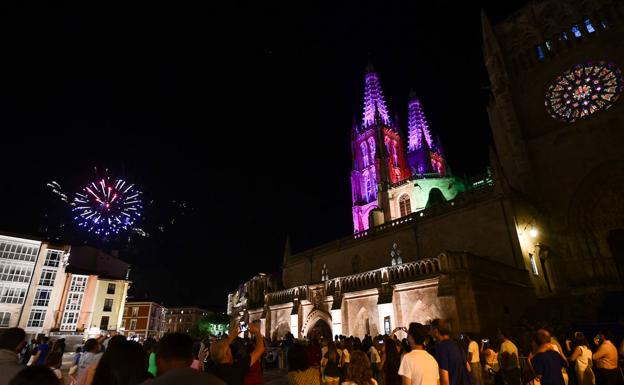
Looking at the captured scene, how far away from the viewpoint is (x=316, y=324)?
22.3 m

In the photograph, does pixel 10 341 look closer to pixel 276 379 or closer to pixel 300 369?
pixel 300 369

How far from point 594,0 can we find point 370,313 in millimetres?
28417

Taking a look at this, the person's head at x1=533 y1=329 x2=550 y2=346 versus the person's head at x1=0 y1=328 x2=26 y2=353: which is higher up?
the person's head at x1=0 y1=328 x2=26 y2=353

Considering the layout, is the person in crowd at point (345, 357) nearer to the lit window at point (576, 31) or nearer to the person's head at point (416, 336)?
the person's head at point (416, 336)

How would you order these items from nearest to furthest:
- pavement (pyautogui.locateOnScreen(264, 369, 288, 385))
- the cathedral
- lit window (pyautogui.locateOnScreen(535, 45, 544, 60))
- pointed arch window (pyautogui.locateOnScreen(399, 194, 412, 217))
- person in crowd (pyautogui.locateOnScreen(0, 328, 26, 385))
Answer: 1. person in crowd (pyautogui.locateOnScreen(0, 328, 26, 385))
2. pavement (pyautogui.locateOnScreen(264, 369, 288, 385))
3. the cathedral
4. lit window (pyautogui.locateOnScreen(535, 45, 544, 60))
5. pointed arch window (pyautogui.locateOnScreen(399, 194, 412, 217))

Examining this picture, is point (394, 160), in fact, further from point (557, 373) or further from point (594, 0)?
point (557, 373)

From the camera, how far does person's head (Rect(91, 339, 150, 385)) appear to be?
3.61 metres

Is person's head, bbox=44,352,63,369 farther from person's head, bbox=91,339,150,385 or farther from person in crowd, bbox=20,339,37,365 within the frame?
person in crowd, bbox=20,339,37,365

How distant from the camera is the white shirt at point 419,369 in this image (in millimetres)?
4605

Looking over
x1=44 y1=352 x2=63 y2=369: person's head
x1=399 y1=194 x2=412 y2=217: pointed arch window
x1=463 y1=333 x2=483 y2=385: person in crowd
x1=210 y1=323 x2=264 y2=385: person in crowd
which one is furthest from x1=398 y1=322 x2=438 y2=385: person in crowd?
x1=399 y1=194 x2=412 y2=217: pointed arch window

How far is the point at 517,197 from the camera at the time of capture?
2005 centimetres

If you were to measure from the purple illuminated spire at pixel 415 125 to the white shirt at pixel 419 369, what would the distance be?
185 ft

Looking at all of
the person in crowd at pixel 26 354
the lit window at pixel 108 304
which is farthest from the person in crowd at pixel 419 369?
the lit window at pixel 108 304

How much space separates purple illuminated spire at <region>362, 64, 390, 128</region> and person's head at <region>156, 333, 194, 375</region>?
54585 millimetres
